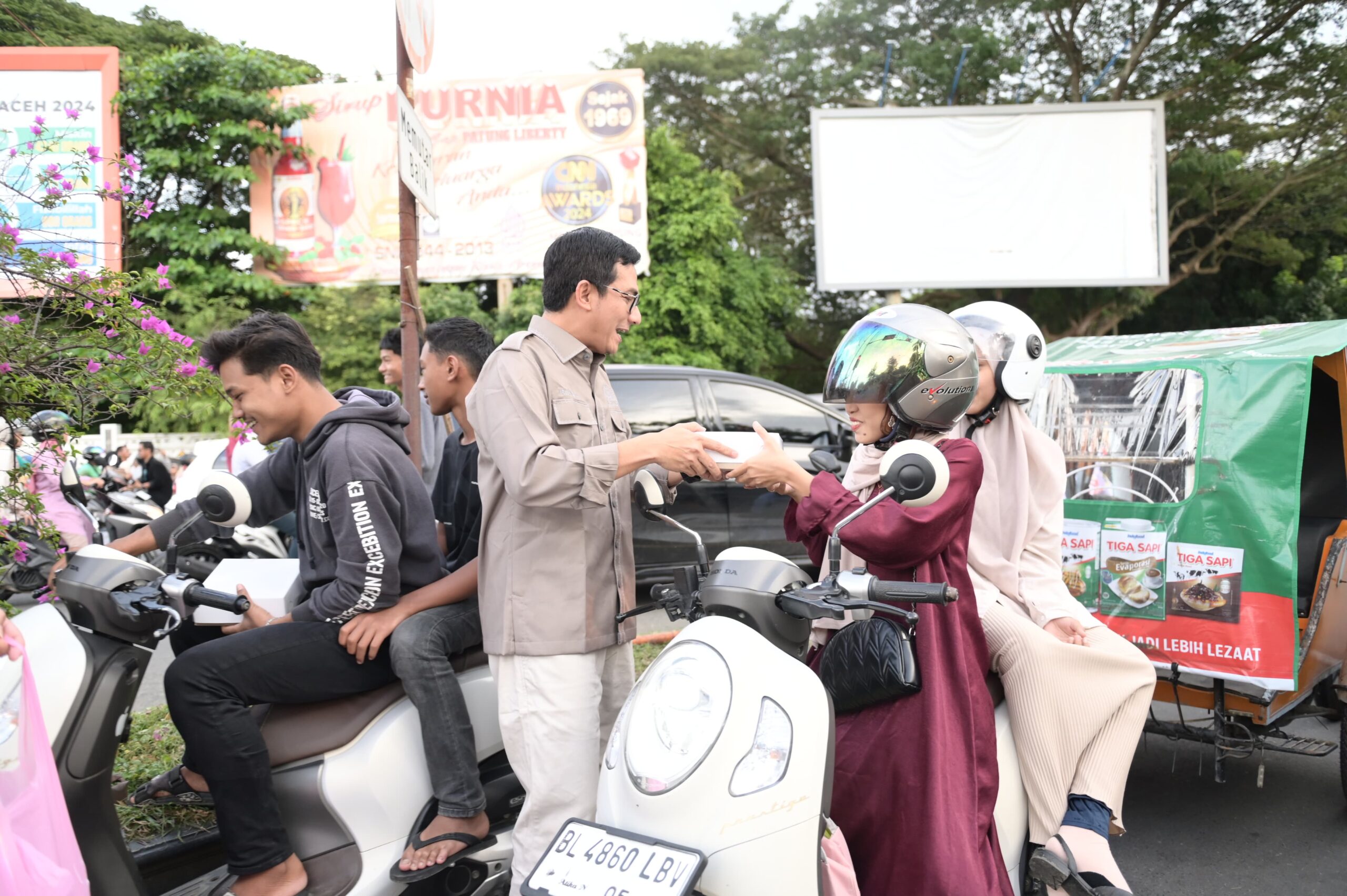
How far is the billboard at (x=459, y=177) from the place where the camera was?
1488 cm

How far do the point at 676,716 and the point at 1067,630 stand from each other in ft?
4.36

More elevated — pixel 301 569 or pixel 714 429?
pixel 714 429

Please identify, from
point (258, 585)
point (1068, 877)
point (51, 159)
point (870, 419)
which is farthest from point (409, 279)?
point (1068, 877)

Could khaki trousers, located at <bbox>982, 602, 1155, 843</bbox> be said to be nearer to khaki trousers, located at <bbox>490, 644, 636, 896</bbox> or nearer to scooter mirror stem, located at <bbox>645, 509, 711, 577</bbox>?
scooter mirror stem, located at <bbox>645, 509, 711, 577</bbox>

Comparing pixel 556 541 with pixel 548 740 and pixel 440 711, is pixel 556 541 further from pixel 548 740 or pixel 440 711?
pixel 440 711

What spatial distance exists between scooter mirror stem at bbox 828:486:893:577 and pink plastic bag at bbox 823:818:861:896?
1.61 ft

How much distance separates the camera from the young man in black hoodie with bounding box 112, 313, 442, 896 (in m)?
2.38

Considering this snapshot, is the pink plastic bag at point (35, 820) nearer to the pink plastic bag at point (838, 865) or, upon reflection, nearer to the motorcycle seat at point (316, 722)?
the motorcycle seat at point (316, 722)

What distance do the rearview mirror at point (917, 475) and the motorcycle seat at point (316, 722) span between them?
152cm

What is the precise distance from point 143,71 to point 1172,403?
561 inches

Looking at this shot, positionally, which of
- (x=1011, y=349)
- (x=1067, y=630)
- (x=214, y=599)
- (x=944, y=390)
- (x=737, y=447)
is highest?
(x=1011, y=349)

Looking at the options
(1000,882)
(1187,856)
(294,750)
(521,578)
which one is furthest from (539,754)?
(1187,856)

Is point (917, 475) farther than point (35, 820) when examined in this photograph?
No

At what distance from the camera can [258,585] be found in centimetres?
283
